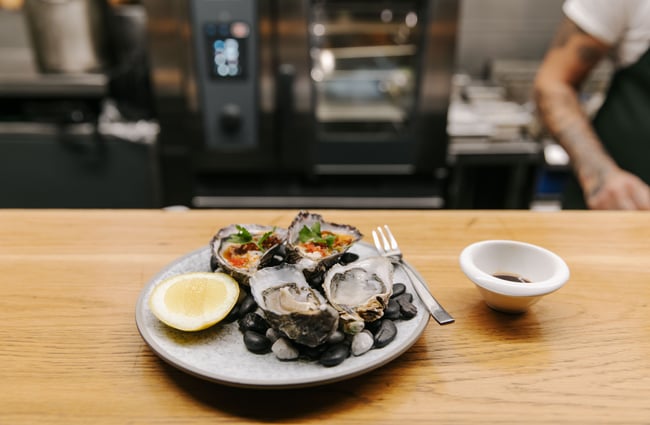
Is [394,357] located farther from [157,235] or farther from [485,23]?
[485,23]

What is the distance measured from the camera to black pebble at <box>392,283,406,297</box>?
0.83 m

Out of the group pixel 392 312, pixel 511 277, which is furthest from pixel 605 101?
pixel 392 312

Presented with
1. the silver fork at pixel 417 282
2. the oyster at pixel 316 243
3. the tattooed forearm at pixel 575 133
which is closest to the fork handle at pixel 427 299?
the silver fork at pixel 417 282

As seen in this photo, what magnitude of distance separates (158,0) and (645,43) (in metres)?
1.70

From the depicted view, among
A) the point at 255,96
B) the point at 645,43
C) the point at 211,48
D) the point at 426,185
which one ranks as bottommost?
the point at 426,185

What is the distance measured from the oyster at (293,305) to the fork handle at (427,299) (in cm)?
16

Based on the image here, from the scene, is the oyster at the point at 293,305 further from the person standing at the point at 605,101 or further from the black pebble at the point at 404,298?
the person standing at the point at 605,101

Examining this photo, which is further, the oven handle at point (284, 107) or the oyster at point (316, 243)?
the oven handle at point (284, 107)

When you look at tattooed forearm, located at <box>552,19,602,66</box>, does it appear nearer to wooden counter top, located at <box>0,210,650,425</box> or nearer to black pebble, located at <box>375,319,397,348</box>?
wooden counter top, located at <box>0,210,650,425</box>

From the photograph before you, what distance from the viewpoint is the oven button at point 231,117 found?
2273 mm

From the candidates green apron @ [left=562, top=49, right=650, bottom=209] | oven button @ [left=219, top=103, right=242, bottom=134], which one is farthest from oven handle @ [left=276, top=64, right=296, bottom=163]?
green apron @ [left=562, top=49, right=650, bottom=209]

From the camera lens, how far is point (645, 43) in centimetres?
165


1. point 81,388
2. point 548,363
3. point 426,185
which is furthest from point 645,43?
point 81,388

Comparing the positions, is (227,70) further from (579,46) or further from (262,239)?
(262,239)
